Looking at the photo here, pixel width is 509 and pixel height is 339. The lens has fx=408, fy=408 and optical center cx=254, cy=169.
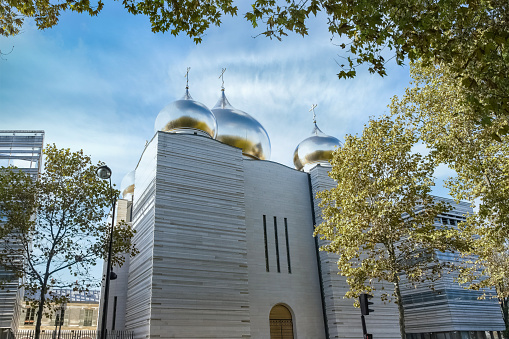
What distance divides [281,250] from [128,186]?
15598mm

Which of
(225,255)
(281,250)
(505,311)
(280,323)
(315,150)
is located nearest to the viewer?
(225,255)

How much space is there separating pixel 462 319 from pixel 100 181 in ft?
102

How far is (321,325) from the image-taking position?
76.5ft

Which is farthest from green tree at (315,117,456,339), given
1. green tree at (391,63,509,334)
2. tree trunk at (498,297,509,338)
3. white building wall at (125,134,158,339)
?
tree trunk at (498,297,509,338)

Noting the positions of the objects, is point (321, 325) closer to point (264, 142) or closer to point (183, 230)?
point (183, 230)

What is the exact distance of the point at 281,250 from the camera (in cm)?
2405

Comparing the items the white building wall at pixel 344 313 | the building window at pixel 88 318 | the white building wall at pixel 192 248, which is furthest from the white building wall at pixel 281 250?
the building window at pixel 88 318

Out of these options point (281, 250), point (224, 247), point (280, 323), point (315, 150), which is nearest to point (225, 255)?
point (224, 247)

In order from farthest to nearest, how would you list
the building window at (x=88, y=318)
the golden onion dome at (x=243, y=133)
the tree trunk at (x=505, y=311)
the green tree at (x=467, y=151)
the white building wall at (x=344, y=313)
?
the building window at (x=88, y=318)
the tree trunk at (x=505, y=311)
the golden onion dome at (x=243, y=133)
the white building wall at (x=344, y=313)
the green tree at (x=467, y=151)

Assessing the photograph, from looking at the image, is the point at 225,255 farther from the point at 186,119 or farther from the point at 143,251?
the point at 186,119

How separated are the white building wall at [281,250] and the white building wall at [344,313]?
77cm

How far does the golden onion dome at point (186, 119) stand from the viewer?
24.6m

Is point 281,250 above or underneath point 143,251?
above

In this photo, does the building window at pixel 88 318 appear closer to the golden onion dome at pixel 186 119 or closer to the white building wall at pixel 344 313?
the golden onion dome at pixel 186 119
